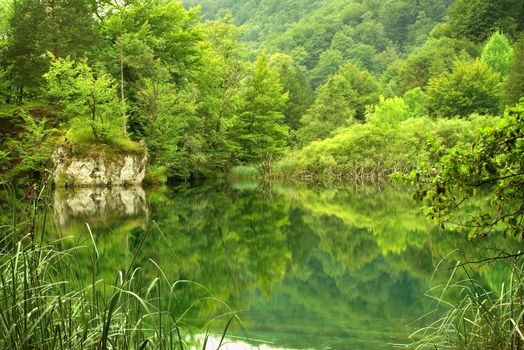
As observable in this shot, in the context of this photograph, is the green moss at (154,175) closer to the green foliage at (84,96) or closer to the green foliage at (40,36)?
the green foliage at (84,96)

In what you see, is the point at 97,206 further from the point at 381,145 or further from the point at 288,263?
the point at 381,145

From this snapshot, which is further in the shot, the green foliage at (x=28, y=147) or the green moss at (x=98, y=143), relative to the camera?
the green moss at (x=98, y=143)

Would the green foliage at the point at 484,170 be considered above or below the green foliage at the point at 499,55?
below

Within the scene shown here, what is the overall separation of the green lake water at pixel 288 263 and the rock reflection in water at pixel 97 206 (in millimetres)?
50

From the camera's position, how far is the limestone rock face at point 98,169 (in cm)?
2209

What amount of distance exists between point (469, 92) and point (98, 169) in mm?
27520

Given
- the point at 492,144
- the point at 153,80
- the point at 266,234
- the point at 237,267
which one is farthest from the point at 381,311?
the point at 153,80

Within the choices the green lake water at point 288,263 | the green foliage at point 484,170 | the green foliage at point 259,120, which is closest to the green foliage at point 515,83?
the green foliage at point 259,120

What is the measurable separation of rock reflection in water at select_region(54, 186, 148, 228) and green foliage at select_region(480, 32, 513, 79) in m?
35.5

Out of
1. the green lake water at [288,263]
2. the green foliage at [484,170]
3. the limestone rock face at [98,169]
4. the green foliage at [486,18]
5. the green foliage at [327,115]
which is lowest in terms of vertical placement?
the green lake water at [288,263]

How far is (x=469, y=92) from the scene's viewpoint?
39.3 meters

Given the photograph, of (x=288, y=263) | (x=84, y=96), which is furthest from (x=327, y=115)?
(x=288, y=263)

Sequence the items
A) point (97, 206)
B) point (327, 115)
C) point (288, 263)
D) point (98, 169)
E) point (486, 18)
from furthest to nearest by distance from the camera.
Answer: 1. point (486, 18)
2. point (327, 115)
3. point (98, 169)
4. point (97, 206)
5. point (288, 263)

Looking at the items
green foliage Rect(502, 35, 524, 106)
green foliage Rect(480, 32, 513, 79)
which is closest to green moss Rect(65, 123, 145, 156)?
green foliage Rect(502, 35, 524, 106)
